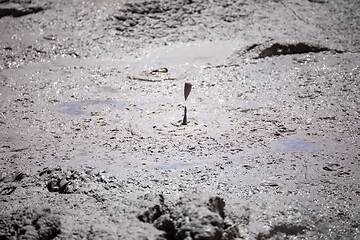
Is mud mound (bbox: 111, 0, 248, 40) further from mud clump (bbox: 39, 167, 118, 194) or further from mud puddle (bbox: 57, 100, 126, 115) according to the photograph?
mud clump (bbox: 39, 167, 118, 194)

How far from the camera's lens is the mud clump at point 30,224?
1.56m

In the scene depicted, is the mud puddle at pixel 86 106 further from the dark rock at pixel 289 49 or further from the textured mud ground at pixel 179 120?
the dark rock at pixel 289 49

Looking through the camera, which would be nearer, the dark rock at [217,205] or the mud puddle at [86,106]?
the dark rock at [217,205]

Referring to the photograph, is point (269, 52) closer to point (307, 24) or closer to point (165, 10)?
point (307, 24)

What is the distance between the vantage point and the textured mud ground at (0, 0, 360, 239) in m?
1.77

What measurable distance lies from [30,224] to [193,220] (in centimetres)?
66

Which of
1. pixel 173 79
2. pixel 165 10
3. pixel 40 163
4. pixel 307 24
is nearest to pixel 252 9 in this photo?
pixel 307 24

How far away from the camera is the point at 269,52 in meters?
4.09

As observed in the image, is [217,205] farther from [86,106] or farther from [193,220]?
[86,106]

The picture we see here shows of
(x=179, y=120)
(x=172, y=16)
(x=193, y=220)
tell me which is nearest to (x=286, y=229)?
(x=193, y=220)

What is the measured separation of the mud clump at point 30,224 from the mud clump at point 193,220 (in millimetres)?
361

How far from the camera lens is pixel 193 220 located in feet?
5.02

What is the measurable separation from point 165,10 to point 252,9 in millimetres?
1115

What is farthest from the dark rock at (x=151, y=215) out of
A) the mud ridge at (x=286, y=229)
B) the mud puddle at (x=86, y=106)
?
the mud puddle at (x=86, y=106)
